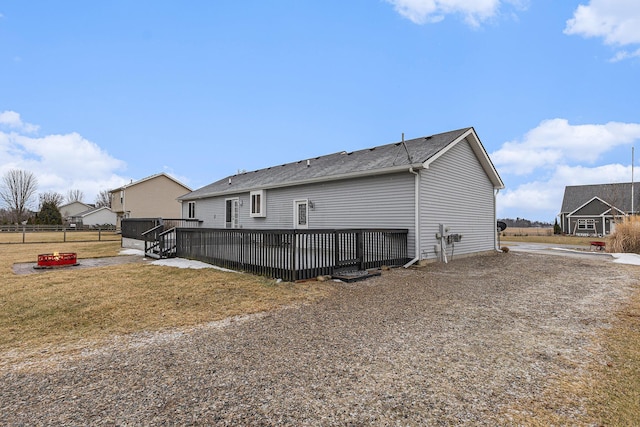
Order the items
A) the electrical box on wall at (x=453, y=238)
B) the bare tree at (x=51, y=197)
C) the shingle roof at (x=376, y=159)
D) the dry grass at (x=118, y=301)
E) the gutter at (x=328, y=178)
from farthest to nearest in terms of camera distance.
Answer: the bare tree at (x=51, y=197)
the electrical box on wall at (x=453, y=238)
the shingle roof at (x=376, y=159)
the gutter at (x=328, y=178)
the dry grass at (x=118, y=301)

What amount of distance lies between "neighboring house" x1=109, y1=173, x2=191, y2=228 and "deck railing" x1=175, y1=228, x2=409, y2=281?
920 inches

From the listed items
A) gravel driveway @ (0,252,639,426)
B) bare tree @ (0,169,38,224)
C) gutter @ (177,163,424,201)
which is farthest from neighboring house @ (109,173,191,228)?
gravel driveway @ (0,252,639,426)

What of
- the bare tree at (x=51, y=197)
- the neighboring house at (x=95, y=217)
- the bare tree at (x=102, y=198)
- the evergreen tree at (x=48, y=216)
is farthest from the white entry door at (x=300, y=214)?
the bare tree at (x=102, y=198)

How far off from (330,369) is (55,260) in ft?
36.4

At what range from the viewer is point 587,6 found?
31.2 feet

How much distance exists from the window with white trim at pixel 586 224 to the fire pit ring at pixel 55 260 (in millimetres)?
44530

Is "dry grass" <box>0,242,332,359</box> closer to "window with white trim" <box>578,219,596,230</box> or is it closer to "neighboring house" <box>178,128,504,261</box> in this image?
"neighboring house" <box>178,128,504,261</box>

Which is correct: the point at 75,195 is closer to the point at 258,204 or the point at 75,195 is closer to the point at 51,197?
the point at 51,197

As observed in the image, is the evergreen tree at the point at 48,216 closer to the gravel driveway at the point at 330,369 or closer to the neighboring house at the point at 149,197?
the neighboring house at the point at 149,197

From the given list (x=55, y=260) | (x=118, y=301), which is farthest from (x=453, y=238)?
(x=55, y=260)

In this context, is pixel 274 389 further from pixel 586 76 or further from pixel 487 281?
pixel 586 76

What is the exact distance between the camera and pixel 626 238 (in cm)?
1309

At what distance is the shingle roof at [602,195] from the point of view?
3108 centimetres

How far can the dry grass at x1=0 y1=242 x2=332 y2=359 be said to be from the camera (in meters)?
4.21
